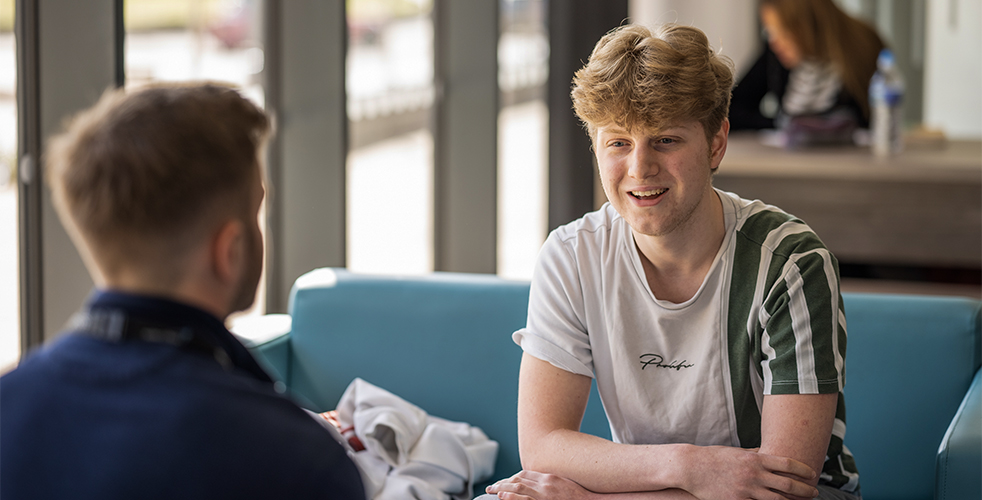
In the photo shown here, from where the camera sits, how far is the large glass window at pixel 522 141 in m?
5.57

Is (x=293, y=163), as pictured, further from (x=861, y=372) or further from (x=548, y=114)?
(x=861, y=372)

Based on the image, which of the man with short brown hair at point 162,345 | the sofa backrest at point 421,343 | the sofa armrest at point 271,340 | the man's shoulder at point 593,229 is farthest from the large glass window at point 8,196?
the man with short brown hair at point 162,345

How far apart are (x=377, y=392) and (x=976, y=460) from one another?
119 centimetres

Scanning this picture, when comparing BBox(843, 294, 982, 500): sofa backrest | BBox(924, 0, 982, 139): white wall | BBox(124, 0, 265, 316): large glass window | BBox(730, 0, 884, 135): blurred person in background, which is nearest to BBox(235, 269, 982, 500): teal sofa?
BBox(843, 294, 982, 500): sofa backrest

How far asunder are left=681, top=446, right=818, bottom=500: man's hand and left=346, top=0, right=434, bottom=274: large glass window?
3219 millimetres

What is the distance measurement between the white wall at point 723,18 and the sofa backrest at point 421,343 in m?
3.03

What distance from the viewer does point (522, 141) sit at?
720cm

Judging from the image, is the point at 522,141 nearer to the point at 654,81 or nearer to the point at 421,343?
the point at 421,343

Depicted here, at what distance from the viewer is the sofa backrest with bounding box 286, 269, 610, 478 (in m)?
2.12

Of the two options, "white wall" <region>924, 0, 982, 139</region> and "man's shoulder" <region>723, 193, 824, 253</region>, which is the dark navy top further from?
"white wall" <region>924, 0, 982, 139</region>

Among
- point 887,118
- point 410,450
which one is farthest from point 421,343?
point 887,118

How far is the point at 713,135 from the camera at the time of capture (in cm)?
151

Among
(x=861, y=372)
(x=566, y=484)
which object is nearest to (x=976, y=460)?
(x=861, y=372)

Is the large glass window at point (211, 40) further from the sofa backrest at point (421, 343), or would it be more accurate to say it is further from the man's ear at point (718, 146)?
the man's ear at point (718, 146)
